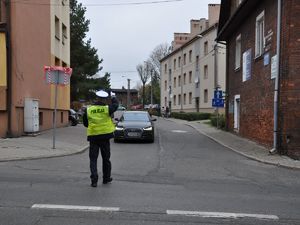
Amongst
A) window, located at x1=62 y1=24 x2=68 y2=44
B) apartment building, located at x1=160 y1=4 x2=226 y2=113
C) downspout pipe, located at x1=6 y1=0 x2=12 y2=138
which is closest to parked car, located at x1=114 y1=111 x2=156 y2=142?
downspout pipe, located at x1=6 y1=0 x2=12 y2=138

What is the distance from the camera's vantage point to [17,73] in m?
19.0

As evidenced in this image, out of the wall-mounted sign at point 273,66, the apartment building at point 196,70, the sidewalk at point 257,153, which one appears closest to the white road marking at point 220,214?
the sidewalk at point 257,153

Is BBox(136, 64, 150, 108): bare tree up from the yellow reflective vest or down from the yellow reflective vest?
up

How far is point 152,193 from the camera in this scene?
8344mm

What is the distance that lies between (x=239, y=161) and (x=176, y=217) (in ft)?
25.5

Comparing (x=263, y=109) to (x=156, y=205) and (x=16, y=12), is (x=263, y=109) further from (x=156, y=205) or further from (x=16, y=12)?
(x=156, y=205)

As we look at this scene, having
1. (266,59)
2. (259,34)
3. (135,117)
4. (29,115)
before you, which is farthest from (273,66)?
(29,115)

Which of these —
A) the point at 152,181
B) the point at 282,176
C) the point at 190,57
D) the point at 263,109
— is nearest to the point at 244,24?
the point at 263,109

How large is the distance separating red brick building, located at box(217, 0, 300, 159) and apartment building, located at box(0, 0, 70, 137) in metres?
8.97

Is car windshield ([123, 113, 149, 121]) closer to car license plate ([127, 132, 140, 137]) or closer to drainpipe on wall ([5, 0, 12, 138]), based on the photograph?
car license plate ([127, 132, 140, 137])

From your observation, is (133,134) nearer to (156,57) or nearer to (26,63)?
(26,63)

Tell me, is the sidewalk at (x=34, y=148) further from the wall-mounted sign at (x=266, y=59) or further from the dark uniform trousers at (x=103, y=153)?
the wall-mounted sign at (x=266, y=59)

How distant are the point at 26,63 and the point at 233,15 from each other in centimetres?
922

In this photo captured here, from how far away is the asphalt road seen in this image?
655cm
